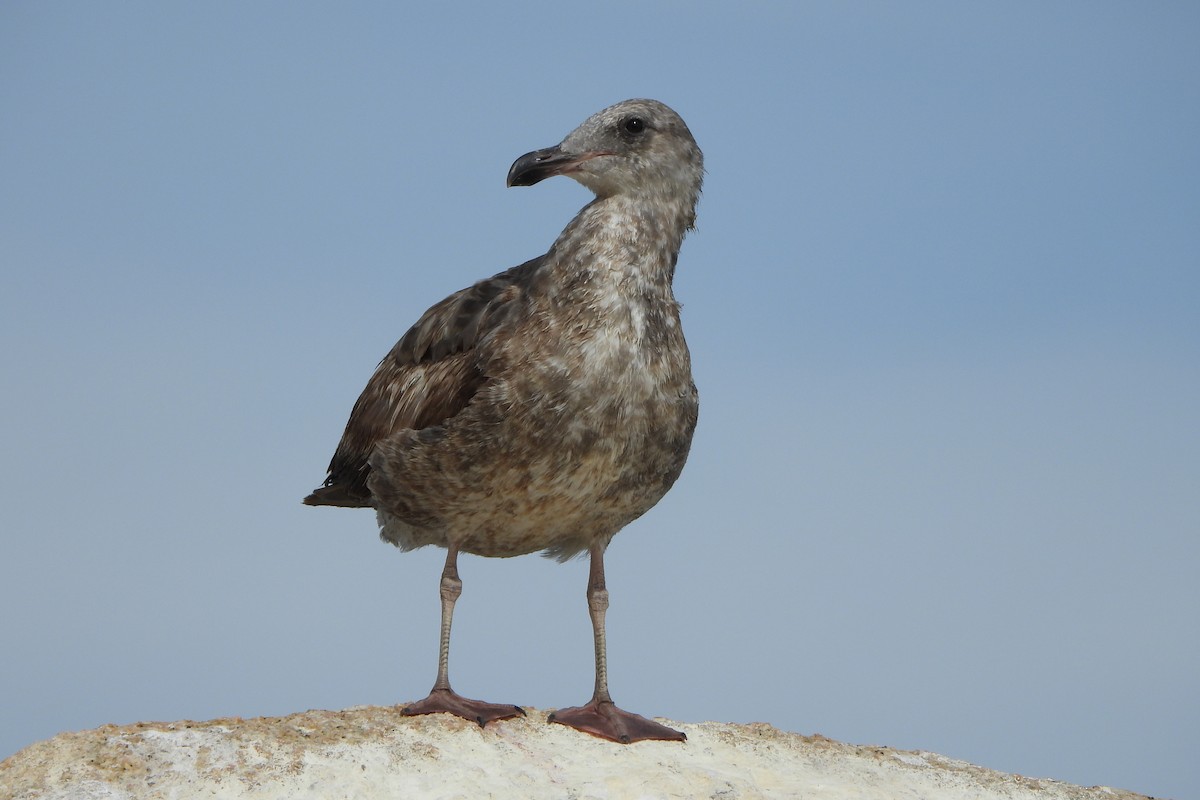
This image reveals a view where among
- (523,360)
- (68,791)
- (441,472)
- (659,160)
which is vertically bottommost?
(68,791)

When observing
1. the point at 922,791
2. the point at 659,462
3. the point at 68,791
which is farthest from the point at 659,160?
the point at 68,791

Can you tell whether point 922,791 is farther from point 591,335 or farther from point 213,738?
point 213,738

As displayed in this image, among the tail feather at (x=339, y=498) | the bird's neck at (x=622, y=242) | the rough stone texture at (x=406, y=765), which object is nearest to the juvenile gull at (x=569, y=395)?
the bird's neck at (x=622, y=242)

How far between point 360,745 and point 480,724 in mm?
832

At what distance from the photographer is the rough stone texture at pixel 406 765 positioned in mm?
9117

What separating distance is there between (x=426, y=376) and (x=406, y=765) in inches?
106

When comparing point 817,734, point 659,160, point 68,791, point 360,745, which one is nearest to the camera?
point 68,791

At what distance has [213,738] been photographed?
9.66 m

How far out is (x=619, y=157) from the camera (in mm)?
10156

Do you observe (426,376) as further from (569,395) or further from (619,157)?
(619,157)

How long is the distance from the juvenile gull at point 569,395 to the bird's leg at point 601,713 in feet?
0.04

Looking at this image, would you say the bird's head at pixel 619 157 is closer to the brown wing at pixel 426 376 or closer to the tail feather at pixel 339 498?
the brown wing at pixel 426 376

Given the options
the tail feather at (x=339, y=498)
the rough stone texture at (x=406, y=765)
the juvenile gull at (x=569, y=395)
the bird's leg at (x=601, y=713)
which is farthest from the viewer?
the tail feather at (x=339, y=498)

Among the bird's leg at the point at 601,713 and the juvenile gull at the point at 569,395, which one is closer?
the juvenile gull at the point at 569,395
